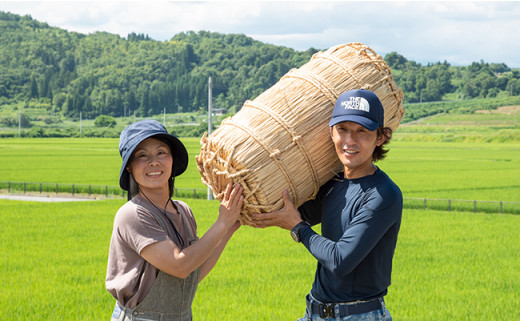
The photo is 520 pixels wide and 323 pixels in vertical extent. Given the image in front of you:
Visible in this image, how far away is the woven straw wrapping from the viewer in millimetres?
3240

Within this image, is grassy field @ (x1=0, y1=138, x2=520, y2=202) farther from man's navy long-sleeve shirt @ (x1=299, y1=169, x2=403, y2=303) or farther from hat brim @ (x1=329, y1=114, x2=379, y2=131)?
hat brim @ (x1=329, y1=114, x2=379, y2=131)

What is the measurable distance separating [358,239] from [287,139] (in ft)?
2.04

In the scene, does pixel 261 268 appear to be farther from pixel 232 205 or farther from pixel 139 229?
pixel 139 229

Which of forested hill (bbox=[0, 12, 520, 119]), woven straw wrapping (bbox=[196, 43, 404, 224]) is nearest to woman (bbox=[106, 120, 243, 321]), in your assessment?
woven straw wrapping (bbox=[196, 43, 404, 224])

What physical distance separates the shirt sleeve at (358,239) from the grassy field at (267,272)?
19.7ft

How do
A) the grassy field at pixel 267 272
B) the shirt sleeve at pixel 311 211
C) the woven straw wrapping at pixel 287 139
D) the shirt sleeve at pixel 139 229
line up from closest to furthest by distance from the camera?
the shirt sleeve at pixel 139 229, the woven straw wrapping at pixel 287 139, the shirt sleeve at pixel 311 211, the grassy field at pixel 267 272

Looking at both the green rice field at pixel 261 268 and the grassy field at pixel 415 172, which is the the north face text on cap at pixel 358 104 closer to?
the green rice field at pixel 261 268

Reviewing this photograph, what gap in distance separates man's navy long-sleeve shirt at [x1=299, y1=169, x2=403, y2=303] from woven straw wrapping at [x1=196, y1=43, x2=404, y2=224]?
0.61 feet

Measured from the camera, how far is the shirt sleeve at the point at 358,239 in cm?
301

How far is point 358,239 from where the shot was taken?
301 cm

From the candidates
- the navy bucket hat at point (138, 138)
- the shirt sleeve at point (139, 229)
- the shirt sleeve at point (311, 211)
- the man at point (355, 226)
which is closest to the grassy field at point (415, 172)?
the shirt sleeve at point (311, 211)

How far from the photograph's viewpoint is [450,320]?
8914 millimetres

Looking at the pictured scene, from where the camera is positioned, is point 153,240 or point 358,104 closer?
point 153,240

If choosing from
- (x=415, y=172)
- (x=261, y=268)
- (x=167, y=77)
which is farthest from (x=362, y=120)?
(x=167, y=77)
